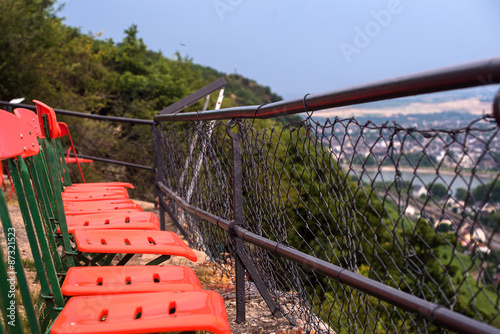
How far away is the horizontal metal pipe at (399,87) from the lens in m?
1.03

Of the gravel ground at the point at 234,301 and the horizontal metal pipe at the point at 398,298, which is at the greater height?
the horizontal metal pipe at the point at 398,298

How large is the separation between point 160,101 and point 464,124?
17445 mm

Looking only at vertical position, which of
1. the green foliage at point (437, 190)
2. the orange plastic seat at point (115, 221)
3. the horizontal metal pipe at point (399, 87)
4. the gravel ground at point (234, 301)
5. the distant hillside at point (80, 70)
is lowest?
the gravel ground at point (234, 301)

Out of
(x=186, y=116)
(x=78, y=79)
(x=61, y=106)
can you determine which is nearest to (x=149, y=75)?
(x=78, y=79)

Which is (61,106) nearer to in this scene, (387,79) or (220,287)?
(220,287)

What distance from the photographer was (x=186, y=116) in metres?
3.09

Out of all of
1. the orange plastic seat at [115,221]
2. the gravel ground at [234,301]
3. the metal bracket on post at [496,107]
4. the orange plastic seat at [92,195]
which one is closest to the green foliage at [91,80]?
the orange plastic seat at [92,195]

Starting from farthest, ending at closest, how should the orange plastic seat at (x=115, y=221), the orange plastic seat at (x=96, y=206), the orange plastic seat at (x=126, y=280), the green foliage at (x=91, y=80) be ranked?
the green foliage at (x=91, y=80) < the orange plastic seat at (x=96, y=206) < the orange plastic seat at (x=115, y=221) < the orange plastic seat at (x=126, y=280)

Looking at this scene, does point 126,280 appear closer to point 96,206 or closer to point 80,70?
point 96,206

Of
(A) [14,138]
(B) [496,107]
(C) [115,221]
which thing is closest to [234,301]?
(C) [115,221]

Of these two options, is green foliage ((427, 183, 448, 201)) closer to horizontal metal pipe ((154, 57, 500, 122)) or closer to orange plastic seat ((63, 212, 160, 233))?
horizontal metal pipe ((154, 57, 500, 122))

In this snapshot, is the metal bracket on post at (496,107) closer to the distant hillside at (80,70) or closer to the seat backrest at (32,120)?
the seat backrest at (32,120)

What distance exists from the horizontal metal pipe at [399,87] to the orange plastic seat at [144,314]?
0.78m

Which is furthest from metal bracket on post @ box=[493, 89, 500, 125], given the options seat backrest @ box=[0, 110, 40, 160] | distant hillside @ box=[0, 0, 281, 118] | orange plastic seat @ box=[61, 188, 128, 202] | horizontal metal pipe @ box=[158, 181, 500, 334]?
distant hillside @ box=[0, 0, 281, 118]
